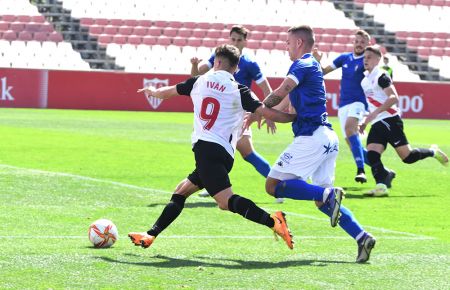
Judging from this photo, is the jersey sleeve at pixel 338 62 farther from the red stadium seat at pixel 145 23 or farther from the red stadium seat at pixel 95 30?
the red stadium seat at pixel 145 23

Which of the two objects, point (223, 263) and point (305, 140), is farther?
point (305, 140)

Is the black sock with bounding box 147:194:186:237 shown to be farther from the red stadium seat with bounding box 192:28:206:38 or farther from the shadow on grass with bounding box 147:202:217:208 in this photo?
the red stadium seat with bounding box 192:28:206:38

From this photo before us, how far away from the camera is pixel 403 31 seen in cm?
4634

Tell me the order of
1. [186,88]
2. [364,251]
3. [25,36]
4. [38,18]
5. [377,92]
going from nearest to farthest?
[364,251] → [186,88] → [377,92] → [25,36] → [38,18]

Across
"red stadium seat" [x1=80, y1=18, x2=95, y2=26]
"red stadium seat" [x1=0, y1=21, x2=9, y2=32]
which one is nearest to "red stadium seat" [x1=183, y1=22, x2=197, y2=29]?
"red stadium seat" [x1=80, y1=18, x2=95, y2=26]

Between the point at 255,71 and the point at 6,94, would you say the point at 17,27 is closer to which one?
the point at 6,94

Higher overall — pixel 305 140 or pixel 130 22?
pixel 305 140

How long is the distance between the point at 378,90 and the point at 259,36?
2924cm

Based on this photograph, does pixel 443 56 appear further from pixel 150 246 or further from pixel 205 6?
pixel 150 246

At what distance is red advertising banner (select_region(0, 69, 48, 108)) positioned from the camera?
118ft

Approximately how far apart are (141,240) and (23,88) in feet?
93.1

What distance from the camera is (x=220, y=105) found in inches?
348

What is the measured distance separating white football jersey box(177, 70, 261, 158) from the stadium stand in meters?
31.8

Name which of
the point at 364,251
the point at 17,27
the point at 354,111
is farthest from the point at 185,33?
the point at 364,251
